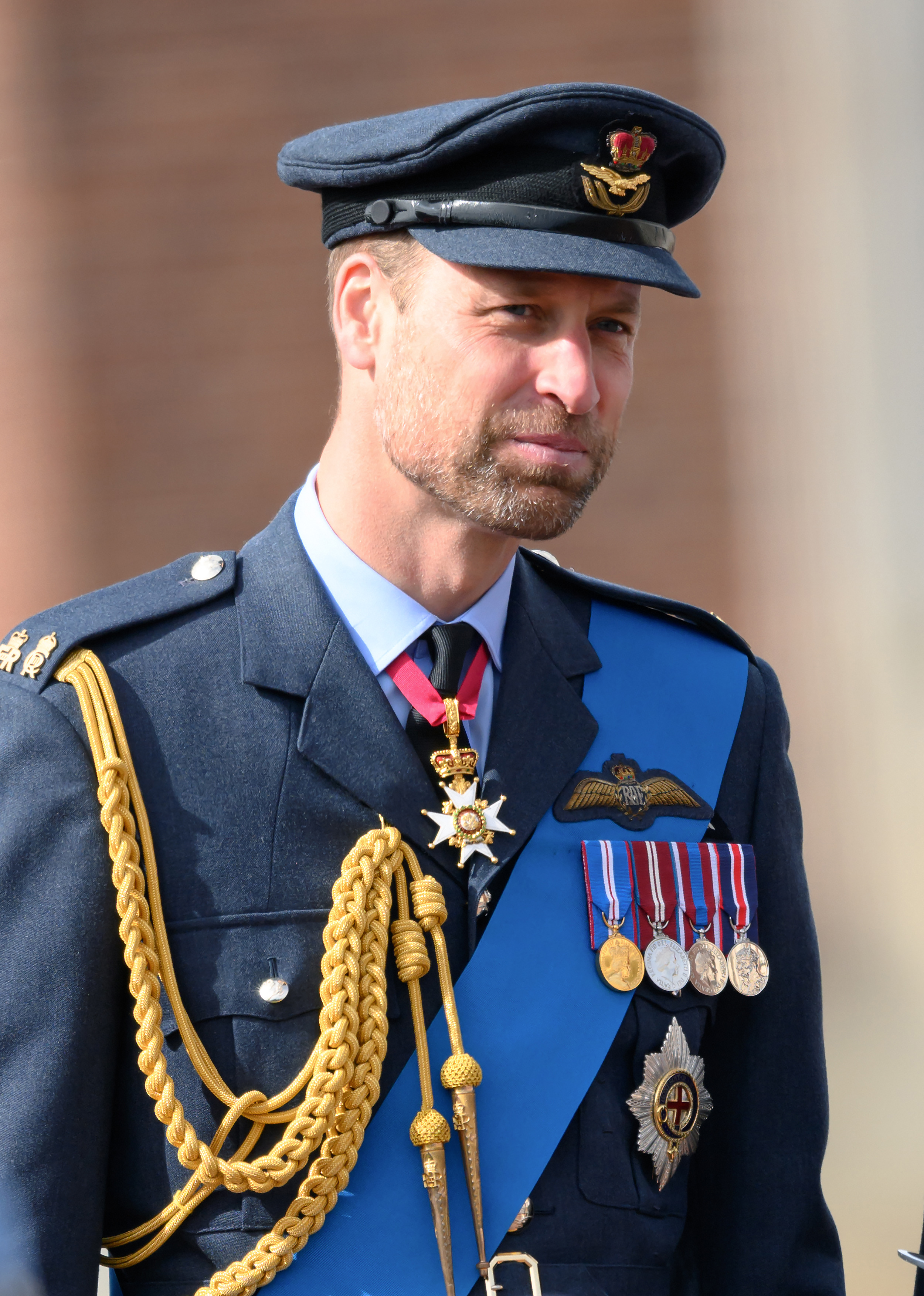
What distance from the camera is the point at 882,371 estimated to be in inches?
258

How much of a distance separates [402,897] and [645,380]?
4.65 m

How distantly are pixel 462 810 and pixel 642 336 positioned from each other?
4515 millimetres

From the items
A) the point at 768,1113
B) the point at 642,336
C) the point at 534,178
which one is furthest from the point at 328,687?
the point at 642,336

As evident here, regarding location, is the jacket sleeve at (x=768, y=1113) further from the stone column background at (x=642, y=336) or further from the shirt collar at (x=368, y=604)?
the stone column background at (x=642, y=336)

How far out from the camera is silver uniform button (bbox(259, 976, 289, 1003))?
197 cm

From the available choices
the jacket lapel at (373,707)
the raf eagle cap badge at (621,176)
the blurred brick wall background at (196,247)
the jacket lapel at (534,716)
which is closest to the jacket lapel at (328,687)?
the jacket lapel at (373,707)

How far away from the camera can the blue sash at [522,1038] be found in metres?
1.97

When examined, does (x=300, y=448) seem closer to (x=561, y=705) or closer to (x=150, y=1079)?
(x=561, y=705)

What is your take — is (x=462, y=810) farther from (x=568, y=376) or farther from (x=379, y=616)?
(x=568, y=376)

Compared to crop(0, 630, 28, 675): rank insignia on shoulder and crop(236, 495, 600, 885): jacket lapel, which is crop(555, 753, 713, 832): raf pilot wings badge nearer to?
crop(236, 495, 600, 885): jacket lapel

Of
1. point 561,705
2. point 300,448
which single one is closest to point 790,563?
point 300,448

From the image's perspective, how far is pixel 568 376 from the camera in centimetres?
206

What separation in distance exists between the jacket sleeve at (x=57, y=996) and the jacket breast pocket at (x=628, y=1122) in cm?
62

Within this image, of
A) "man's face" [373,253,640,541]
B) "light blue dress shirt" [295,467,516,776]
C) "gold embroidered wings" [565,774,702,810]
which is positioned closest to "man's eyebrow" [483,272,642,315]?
"man's face" [373,253,640,541]
